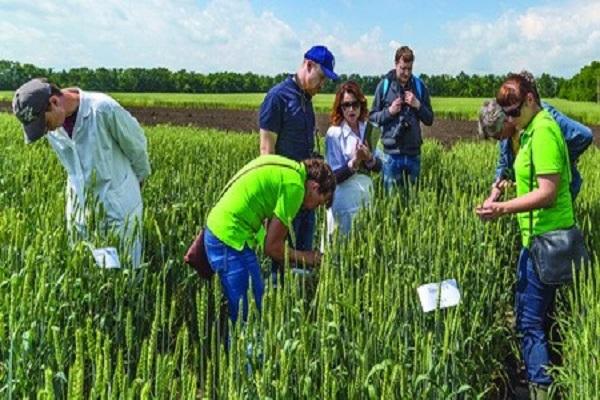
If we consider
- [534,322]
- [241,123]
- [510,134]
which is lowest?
[534,322]

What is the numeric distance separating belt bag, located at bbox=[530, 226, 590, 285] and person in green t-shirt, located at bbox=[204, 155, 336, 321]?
0.85m

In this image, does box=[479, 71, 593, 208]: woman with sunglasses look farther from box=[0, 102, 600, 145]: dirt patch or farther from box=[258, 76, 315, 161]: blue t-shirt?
box=[0, 102, 600, 145]: dirt patch

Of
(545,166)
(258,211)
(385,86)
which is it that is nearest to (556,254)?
(545,166)

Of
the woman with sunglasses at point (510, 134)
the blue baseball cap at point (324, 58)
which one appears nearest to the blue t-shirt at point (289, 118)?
the blue baseball cap at point (324, 58)

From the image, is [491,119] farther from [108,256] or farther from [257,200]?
[108,256]

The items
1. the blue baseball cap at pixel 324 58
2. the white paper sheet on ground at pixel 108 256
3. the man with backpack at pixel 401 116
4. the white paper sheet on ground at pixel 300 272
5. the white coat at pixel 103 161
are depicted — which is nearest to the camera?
the white paper sheet on ground at pixel 300 272

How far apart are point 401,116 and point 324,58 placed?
1349mm

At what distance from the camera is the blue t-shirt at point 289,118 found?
350 centimetres

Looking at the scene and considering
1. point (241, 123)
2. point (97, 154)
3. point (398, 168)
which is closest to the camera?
point (97, 154)

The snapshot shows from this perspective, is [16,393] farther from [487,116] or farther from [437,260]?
Result: [487,116]

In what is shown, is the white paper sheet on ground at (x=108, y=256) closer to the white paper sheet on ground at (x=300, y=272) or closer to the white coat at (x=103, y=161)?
the white coat at (x=103, y=161)

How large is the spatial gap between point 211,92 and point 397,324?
4742cm

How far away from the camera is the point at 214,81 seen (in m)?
48.8

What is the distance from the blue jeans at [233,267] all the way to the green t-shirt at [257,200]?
33 mm
